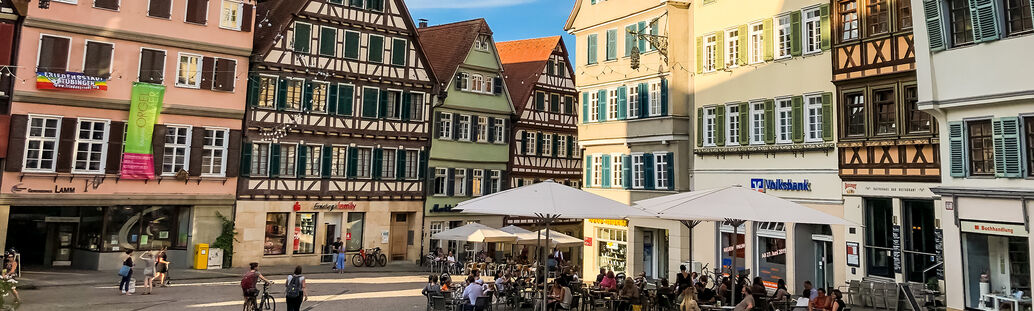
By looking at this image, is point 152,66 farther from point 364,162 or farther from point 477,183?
point 477,183

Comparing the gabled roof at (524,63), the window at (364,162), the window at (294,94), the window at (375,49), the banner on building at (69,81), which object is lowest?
the window at (364,162)

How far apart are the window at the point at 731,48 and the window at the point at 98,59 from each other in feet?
71.6

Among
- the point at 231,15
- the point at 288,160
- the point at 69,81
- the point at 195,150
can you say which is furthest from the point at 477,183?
the point at 69,81

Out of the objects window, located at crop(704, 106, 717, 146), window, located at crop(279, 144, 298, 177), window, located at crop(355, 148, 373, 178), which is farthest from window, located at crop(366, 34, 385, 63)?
window, located at crop(704, 106, 717, 146)

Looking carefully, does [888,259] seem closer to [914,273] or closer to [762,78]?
[914,273]

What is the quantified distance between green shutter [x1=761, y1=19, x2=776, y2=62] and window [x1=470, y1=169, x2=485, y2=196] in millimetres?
18176

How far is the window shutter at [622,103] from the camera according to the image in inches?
1046

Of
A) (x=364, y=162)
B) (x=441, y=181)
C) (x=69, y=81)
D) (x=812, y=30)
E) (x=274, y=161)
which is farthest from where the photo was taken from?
(x=441, y=181)

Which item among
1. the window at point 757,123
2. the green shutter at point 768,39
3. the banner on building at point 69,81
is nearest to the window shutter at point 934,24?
the green shutter at point 768,39

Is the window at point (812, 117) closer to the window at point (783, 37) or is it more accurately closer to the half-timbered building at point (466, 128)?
the window at point (783, 37)

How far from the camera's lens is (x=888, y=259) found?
18.2 metres

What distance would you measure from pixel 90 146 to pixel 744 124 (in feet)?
74.4

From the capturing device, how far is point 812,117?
20.2m

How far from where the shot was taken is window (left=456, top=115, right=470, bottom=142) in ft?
115
